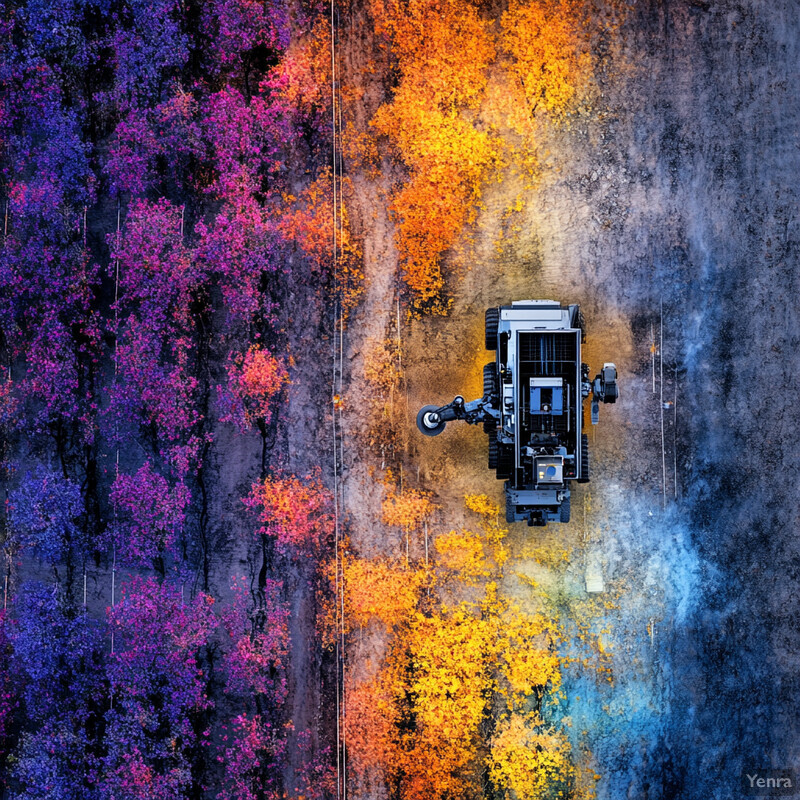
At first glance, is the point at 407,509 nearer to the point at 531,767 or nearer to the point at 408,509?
the point at 408,509

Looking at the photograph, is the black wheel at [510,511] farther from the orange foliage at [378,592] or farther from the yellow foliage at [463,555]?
the orange foliage at [378,592]

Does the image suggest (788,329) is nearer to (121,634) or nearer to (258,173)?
(258,173)

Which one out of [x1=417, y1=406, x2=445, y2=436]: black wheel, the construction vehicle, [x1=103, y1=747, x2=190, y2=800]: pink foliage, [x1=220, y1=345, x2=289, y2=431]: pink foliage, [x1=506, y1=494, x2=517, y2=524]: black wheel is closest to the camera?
the construction vehicle

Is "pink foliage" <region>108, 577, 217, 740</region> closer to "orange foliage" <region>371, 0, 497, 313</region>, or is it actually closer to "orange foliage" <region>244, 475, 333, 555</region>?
"orange foliage" <region>244, 475, 333, 555</region>

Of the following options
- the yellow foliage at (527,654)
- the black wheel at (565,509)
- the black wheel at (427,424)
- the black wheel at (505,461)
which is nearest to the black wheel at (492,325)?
the black wheel at (427,424)

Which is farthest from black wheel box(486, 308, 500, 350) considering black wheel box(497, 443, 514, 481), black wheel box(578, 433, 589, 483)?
black wheel box(578, 433, 589, 483)

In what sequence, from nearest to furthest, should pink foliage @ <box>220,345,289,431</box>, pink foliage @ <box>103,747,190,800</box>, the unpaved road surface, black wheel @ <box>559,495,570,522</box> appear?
black wheel @ <box>559,495,570,522</box>, pink foliage @ <box>103,747,190,800</box>, the unpaved road surface, pink foliage @ <box>220,345,289,431</box>
